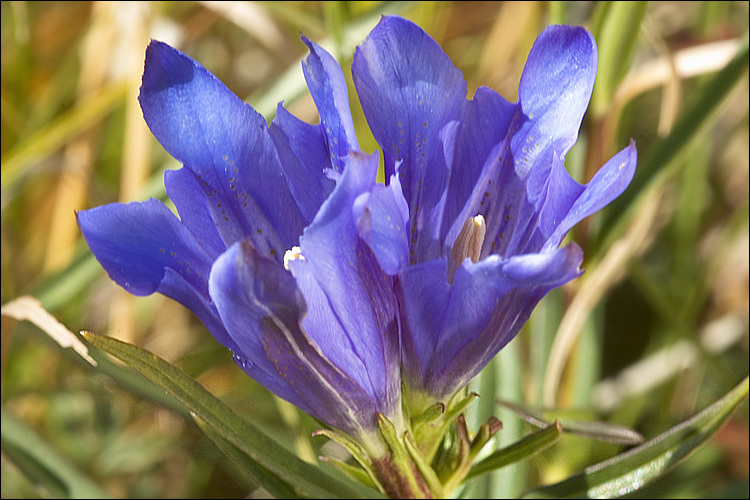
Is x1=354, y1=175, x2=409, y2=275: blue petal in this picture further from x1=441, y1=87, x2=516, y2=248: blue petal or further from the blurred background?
the blurred background

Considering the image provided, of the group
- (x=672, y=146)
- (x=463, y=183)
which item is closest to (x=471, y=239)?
(x=463, y=183)

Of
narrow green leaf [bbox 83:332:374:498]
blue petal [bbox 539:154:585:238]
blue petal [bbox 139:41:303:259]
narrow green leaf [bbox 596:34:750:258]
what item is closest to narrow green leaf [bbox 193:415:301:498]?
narrow green leaf [bbox 83:332:374:498]

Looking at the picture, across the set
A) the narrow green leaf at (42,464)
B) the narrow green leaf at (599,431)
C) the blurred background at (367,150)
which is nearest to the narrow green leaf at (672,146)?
the blurred background at (367,150)

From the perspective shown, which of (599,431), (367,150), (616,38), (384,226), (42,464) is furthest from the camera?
(367,150)

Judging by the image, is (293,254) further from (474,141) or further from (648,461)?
(648,461)

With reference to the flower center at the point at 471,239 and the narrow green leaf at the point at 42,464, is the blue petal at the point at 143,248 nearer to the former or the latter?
the flower center at the point at 471,239

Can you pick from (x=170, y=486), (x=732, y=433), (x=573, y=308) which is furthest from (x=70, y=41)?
(x=732, y=433)
